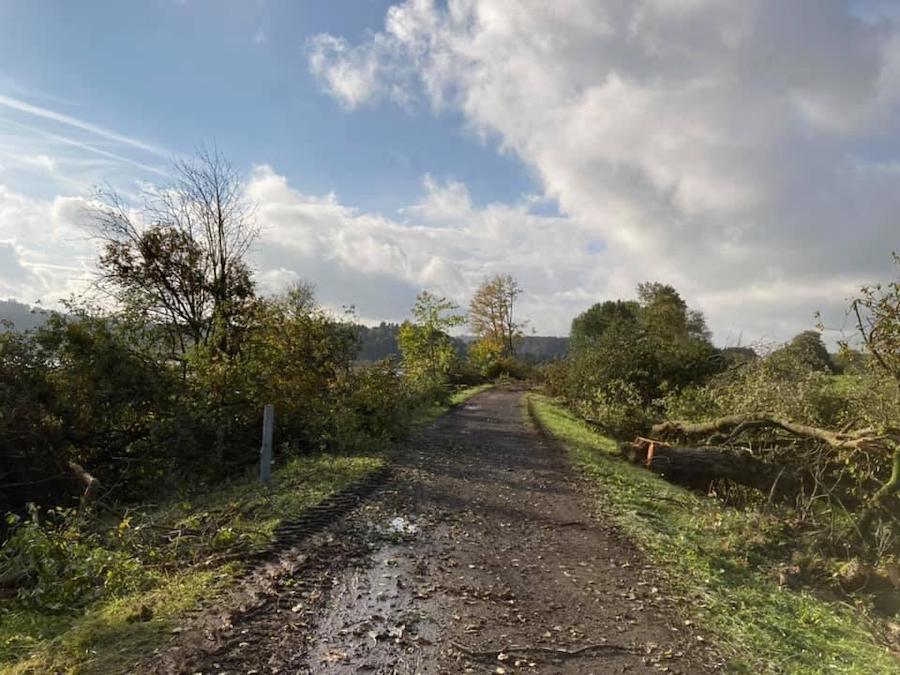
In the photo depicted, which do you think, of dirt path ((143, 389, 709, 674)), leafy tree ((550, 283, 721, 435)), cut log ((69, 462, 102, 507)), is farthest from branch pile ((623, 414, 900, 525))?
cut log ((69, 462, 102, 507))

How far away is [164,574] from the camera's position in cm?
494

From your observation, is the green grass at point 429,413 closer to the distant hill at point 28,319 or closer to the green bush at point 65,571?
the distant hill at point 28,319

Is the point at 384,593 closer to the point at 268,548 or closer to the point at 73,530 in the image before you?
the point at 268,548

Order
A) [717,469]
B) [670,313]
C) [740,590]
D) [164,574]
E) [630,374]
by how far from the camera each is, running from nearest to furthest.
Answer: [164,574]
[740,590]
[717,469]
[630,374]
[670,313]

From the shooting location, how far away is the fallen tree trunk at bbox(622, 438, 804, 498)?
9.06 m

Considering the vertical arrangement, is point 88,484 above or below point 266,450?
below

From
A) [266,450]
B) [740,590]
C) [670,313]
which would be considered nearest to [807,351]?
[740,590]

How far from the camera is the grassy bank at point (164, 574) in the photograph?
3.55 meters

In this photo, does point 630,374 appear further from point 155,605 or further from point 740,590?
point 155,605

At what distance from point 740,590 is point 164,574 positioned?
5190 mm

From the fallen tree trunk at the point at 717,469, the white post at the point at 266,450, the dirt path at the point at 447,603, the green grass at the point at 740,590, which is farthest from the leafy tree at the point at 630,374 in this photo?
the white post at the point at 266,450

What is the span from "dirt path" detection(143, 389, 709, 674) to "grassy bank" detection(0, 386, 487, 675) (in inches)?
11.3

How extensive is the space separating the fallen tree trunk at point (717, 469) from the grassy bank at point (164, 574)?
557 centimetres

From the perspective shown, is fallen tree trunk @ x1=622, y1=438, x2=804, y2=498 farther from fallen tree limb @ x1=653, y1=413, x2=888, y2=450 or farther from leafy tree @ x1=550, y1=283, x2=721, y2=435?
leafy tree @ x1=550, y1=283, x2=721, y2=435
